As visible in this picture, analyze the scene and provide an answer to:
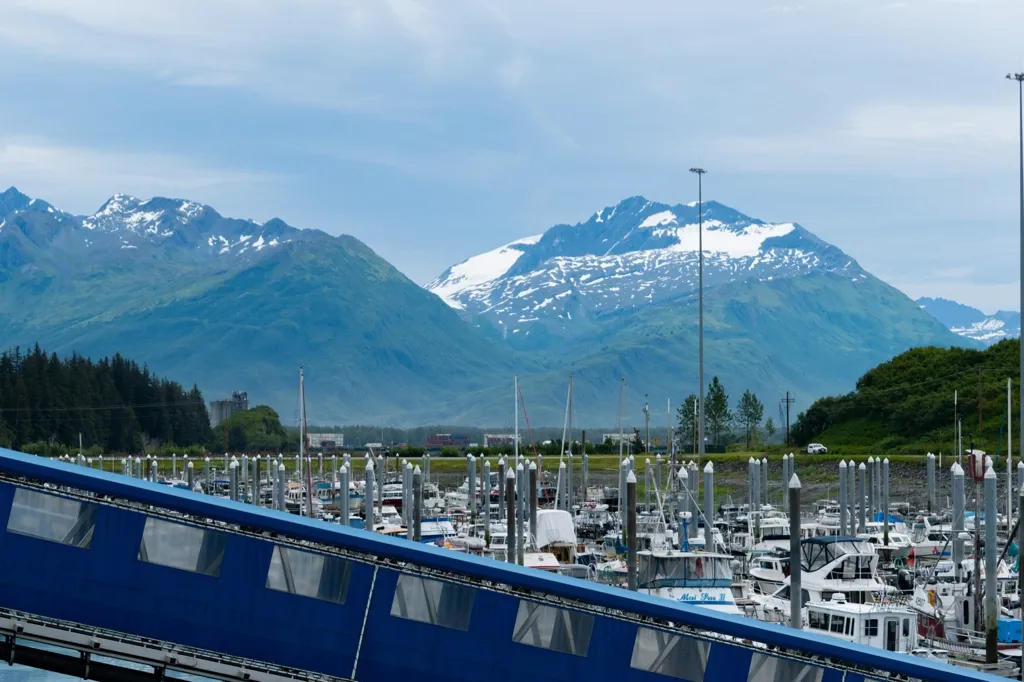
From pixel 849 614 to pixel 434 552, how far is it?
22.2 m

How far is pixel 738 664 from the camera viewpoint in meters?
24.4

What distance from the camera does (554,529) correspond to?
229 ft

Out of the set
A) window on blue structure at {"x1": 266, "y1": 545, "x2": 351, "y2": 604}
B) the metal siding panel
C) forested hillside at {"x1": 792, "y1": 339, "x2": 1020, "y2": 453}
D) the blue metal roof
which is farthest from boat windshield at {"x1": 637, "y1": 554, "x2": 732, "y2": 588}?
forested hillside at {"x1": 792, "y1": 339, "x2": 1020, "y2": 453}

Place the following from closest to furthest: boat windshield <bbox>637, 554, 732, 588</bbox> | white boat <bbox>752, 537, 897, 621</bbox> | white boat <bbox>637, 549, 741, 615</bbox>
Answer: white boat <bbox>637, 549, 741, 615</bbox> → boat windshield <bbox>637, 554, 732, 588</bbox> → white boat <bbox>752, 537, 897, 621</bbox>

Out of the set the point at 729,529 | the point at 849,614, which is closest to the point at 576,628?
the point at 849,614

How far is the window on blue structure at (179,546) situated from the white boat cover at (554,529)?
45.6 meters

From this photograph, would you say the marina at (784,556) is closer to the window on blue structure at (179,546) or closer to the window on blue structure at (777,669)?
the window on blue structure at (179,546)

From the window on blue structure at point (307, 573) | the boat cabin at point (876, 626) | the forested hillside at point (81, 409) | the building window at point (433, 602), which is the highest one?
the forested hillside at point (81, 409)

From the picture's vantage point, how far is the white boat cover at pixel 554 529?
6919 centimetres

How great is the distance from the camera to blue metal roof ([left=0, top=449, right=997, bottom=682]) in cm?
2342

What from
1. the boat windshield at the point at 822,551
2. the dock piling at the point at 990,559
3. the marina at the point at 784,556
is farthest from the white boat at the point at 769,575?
the dock piling at the point at 990,559

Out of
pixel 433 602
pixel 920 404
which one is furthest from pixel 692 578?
pixel 920 404

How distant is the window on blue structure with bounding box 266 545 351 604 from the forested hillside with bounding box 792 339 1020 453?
96.3 m

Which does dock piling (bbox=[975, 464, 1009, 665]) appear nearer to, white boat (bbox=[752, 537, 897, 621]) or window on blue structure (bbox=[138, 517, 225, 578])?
white boat (bbox=[752, 537, 897, 621])
